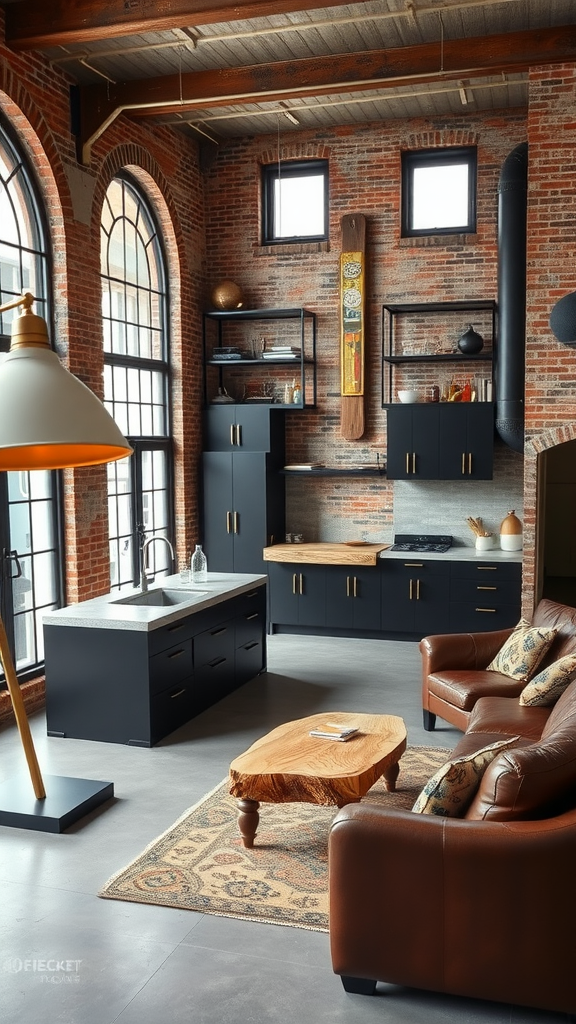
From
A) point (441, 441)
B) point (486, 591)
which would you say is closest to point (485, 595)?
point (486, 591)

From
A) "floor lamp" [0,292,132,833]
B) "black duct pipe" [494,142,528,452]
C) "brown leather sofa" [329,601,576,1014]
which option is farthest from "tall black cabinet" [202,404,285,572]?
"brown leather sofa" [329,601,576,1014]

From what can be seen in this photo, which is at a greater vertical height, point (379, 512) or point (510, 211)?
point (510, 211)

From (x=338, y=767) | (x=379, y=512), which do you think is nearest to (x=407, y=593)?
(x=379, y=512)

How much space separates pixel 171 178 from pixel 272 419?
252 centimetres

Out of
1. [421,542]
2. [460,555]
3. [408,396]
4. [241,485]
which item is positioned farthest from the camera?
[241,485]

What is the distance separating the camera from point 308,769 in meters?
4.09

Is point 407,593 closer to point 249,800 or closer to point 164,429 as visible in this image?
point 164,429

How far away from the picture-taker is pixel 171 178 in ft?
28.4

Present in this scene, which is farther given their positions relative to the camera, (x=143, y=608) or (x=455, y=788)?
(x=143, y=608)

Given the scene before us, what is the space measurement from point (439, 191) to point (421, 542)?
11.3 ft

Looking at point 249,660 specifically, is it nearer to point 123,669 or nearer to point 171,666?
point 171,666

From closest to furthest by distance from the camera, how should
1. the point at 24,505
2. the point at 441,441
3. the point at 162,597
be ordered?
1. the point at 24,505
2. the point at 162,597
3. the point at 441,441

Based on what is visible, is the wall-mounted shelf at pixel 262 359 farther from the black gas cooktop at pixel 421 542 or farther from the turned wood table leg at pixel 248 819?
the turned wood table leg at pixel 248 819

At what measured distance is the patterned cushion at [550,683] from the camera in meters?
4.72
